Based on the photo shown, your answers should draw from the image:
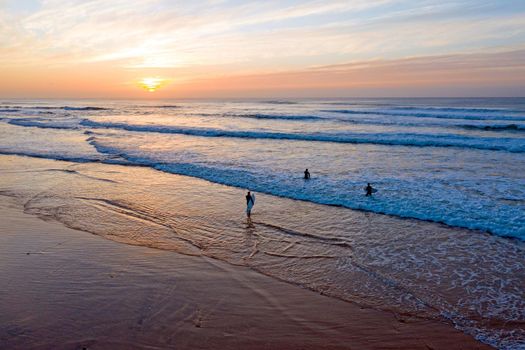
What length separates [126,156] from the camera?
20234 millimetres

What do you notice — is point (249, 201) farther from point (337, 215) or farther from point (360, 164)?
point (360, 164)

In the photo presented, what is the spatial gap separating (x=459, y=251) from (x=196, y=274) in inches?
199

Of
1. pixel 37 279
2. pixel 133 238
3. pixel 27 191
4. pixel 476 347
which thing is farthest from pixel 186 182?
pixel 476 347

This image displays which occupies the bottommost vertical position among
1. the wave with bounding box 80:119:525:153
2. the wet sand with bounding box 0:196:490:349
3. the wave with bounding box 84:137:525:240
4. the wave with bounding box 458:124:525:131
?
the wet sand with bounding box 0:196:490:349

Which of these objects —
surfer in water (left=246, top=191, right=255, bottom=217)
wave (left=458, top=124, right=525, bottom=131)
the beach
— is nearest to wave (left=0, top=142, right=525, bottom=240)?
surfer in water (left=246, top=191, right=255, bottom=217)

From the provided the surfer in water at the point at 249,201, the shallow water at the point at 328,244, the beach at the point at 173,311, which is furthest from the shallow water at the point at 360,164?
the beach at the point at 173,311

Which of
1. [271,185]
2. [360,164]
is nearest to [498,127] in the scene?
[360,164]

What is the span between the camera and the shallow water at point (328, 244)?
5.97 m

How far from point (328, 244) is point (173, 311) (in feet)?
12.2

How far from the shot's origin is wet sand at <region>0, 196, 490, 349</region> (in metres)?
4.96

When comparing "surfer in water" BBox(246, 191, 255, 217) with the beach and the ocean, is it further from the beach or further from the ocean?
the beach

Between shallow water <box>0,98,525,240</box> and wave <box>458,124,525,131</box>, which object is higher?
wave <box>458,124,525,131</box>

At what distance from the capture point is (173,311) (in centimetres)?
563

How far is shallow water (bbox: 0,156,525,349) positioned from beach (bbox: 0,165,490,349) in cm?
41
